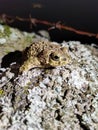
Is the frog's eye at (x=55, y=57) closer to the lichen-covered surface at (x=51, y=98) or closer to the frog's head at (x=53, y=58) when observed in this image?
the frog's head at (x=53, y=58)

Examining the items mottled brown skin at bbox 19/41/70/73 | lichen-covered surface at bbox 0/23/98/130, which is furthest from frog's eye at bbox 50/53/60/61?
lichen-covered surface at bbox 0/23/98/130

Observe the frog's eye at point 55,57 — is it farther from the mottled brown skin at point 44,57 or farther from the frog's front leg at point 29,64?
the frog's front leg at point 29,64

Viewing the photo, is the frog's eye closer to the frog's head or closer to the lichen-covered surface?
the frog's head

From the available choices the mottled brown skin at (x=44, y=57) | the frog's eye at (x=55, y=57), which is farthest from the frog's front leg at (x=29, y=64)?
the frog's eye at (x=55, y=57)

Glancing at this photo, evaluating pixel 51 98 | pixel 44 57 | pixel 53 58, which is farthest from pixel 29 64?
pixel 51 98

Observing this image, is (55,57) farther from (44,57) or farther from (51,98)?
(51,98)

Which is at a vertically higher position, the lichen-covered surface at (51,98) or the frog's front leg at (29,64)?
the frog's front leg at (29,64)

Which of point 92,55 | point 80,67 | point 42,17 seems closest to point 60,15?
point 42,17

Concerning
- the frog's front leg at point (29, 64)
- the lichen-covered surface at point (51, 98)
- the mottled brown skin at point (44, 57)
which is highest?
the mottled brown skin at point (44, 57)

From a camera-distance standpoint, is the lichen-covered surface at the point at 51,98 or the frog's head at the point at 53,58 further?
the frog's head at the point at 53,58
